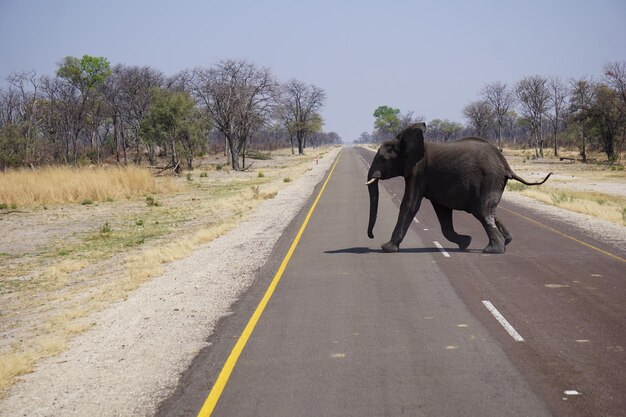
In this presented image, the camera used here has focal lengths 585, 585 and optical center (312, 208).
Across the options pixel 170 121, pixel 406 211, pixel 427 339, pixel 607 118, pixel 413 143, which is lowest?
pixel 427 339

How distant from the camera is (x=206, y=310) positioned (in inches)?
343

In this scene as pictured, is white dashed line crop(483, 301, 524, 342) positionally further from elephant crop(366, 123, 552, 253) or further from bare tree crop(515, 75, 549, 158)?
bare tree crop(515, 75, 549, 158)

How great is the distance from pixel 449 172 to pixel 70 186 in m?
23.5

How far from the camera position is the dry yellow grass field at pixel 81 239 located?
8828mm

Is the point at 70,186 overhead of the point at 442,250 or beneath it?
overhead

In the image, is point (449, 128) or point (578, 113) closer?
point (578, 113)

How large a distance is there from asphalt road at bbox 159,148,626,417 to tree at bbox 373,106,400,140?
152 metres

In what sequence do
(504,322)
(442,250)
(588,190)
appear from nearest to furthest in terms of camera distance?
1. (504,322)
2. (442,250)
3. (588,190)

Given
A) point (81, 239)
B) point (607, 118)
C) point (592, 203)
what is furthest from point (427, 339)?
point (607, 118)

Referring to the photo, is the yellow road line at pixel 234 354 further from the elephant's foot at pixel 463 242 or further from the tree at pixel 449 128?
the tree at pixel 449 128

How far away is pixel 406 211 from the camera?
41.1 ft

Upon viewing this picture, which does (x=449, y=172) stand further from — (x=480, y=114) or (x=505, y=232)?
(x=480, y=114)

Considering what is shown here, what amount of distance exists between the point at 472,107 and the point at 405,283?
350ft

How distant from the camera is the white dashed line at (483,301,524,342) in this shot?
23.0 feet
